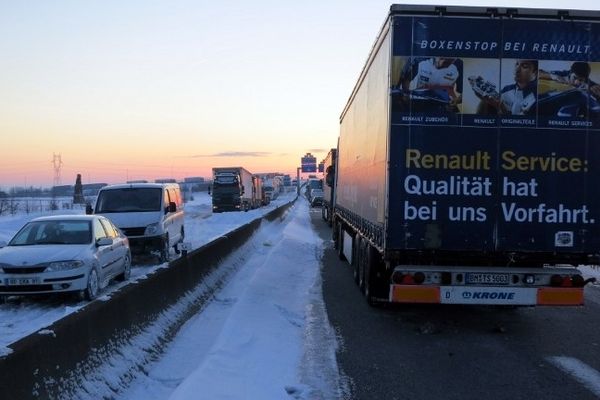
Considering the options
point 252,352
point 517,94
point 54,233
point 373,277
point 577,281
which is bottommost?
point 252,352

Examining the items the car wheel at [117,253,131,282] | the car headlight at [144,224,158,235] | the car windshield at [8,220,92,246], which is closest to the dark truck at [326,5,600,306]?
the car windshield at [8,220,92,246]

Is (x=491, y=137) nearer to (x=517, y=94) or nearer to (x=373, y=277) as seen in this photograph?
(x=517, y=94)

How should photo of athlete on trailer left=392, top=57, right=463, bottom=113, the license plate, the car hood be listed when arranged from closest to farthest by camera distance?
photo of athlete on trailer left=392, top=57, right=463, bottom=113 → the license plate → the car hood

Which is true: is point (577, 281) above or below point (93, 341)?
above

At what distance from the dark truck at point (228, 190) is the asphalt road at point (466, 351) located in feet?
141

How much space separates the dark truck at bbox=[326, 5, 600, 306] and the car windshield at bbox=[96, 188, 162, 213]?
9.82 meters

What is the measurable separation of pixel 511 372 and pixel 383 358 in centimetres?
135

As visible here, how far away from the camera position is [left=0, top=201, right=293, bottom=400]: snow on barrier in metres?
4.20

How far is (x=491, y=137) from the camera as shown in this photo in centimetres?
776

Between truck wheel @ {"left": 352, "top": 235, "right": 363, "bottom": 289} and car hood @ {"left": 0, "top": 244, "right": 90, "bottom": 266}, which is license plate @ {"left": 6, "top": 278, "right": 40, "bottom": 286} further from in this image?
truck wheel @ {"left": 352, "top": 235, "right": 363, "bottom": 289}

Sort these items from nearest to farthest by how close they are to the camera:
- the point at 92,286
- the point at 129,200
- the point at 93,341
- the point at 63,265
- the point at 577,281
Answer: the point at 93,341 < the point at 577,281 < the point at 63,265 < the point at 92,286 < the point at 129,200

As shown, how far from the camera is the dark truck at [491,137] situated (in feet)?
25.3

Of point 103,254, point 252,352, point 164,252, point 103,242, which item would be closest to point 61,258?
point 103,242

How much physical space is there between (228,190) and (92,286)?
43249mm
